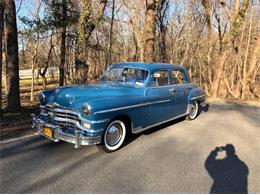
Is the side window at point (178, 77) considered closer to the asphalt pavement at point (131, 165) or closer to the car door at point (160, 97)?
the car door at point (160, 97)

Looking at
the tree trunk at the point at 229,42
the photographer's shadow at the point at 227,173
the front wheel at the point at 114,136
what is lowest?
the photographer's shadow at the point at 227,173

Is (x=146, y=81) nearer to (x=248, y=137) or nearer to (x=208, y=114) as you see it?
(x=248, y=137)

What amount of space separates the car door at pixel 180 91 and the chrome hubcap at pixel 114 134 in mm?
1987

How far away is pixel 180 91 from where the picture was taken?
6.78 meters

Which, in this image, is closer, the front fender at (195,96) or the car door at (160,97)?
the car door at (160,97)

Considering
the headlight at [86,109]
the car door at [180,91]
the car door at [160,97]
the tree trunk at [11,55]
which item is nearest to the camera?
the headlight at [86,109]

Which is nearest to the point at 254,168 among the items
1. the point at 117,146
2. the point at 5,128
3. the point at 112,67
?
the point at 117,146

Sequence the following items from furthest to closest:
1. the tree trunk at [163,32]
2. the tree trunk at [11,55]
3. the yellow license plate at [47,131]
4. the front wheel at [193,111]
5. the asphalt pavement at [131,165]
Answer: the tree trunk at [163,32], the tree trunk at [11,55], the front wheel at [193,111], the yellow license plate at [47,131], the asphalt pavement at [131,165]

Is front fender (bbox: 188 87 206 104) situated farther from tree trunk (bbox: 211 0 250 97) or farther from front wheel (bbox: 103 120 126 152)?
tree trunk (bbox: 211 0 250 97)

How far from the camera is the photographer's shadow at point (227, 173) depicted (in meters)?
3.64

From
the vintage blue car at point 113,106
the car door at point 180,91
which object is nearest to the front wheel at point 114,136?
the vintage blue car at point 113,106

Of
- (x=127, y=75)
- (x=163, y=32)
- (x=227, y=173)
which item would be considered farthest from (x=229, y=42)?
(x=227, y=173)

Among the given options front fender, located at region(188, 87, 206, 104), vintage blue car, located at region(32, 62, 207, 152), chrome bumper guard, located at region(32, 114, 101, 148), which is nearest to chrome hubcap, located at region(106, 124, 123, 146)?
vintage blue car, located at region(32, 62, 207, 152)

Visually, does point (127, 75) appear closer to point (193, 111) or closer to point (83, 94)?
point (83, 94)
